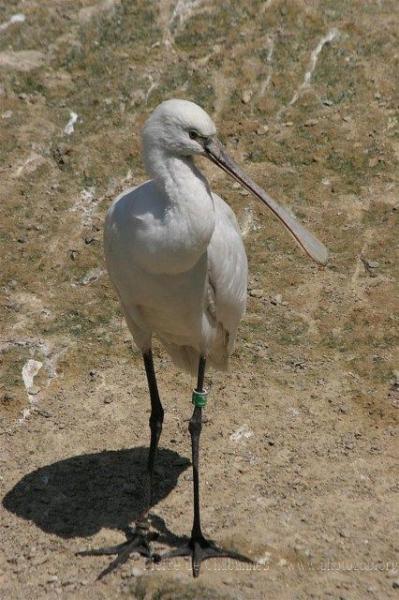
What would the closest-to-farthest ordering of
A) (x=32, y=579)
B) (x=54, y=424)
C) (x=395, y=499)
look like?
(x=32, y=579) → (x=395, y=499) → (x=54, y=424)

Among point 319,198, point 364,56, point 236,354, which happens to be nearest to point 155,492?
point 236,354

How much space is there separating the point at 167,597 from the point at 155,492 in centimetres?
129

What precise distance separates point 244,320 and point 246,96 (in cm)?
329

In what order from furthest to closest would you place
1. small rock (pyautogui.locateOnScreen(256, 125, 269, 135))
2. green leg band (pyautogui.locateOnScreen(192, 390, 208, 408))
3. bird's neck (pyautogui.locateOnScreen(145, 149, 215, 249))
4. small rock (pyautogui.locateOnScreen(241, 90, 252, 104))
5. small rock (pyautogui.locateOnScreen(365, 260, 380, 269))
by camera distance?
small rock (pyautogui.locateOnScreen(241, 90, 252, 104)) < small rock (pyautogui.locateOnScreen(256, 125, 269, 135)) < small rock (pyautogui.locateOnScreen(365, 260, 380, 269)) < green leg band (pyautogui.locateOnScreen(192, 390, 208, 408)) < bird's neck (pyautogui.locateOnScreen(145, 149, 215, 249))

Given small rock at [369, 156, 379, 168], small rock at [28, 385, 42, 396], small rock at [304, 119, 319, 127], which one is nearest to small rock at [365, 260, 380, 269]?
small rock at [369, 156, 379, 168]

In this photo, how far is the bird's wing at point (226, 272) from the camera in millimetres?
5660

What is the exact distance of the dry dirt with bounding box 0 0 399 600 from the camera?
601 centimetres

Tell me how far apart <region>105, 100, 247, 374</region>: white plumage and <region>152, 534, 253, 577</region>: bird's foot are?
1.23m

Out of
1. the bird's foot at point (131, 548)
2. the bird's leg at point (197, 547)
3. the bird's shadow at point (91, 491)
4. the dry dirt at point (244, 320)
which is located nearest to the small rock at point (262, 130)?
the dry dirt at point (244, 320)

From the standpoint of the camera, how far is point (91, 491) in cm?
654

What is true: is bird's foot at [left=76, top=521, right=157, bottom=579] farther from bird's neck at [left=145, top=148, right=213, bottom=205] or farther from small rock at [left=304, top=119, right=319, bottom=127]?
small rock at [left=304, top=119, right=319, bottom=127]

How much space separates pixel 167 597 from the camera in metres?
5.33

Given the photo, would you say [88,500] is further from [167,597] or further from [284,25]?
[284,25]

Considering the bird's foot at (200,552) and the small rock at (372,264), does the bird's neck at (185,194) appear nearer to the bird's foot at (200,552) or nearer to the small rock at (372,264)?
the bird's foot at (200,552)
